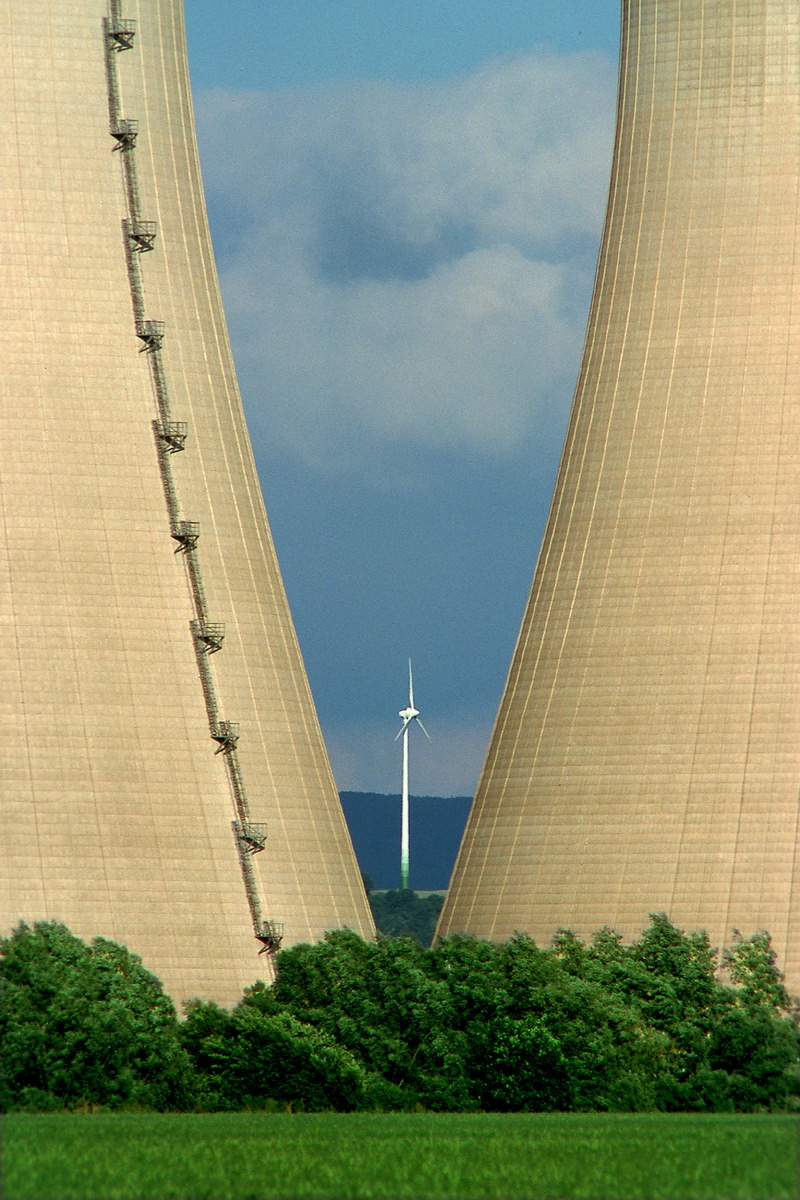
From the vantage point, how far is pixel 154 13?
997 inches

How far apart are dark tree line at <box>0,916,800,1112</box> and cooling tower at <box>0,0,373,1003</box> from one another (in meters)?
1.23

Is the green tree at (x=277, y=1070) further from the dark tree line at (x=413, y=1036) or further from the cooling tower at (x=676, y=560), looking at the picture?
the cooling tower at (x=676, y=560)

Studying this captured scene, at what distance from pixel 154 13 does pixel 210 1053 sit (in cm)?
1070

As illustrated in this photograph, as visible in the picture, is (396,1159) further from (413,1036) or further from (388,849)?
(388,849)

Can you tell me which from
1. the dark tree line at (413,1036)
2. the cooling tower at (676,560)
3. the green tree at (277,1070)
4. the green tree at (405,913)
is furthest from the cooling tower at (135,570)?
the green tree at (405,913)

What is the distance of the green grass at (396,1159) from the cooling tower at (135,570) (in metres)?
3.71

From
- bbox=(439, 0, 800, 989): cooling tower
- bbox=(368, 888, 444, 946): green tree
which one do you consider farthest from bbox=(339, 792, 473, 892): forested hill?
bbox=(439, 0, 800, 989): cooling tower

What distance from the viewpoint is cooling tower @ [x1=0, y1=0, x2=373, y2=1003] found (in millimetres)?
23266

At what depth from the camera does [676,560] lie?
24.2 m

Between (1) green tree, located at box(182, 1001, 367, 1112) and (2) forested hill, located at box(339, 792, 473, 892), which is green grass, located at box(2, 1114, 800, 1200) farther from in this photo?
(2) forested hill, located at box(339, 792, 473, 892)

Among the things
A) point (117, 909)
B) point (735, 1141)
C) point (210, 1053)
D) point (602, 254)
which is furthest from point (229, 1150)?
point (602, 254)

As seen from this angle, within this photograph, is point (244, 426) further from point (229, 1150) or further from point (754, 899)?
point (229, 1150)

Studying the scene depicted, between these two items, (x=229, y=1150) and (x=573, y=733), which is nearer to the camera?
(x=229, y=1150)

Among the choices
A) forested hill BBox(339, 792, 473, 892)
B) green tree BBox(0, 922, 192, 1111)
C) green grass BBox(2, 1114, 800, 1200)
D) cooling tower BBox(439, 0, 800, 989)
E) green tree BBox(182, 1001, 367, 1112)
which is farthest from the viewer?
forested hill BBox(339, 792, 473, 892)
